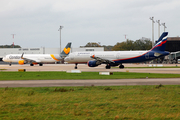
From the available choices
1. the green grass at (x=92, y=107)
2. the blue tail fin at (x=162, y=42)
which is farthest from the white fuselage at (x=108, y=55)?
the green grass at (x=92, y=107)

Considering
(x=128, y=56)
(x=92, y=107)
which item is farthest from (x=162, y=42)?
(x=92, y=107)

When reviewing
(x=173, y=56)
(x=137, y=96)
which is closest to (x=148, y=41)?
(x=173, y=56)

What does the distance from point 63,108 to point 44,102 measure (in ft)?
6.49

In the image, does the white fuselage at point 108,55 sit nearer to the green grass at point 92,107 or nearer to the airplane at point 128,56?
the airplane at point 128,56

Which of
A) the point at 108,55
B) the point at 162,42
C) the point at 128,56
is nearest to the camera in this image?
the point at 162,42

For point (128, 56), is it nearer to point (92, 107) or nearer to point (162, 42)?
point (162, 42)

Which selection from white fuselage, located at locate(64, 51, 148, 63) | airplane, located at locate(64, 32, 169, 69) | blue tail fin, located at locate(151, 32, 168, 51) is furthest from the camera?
white fuselage, located at locate(64, 51, 148, 63)

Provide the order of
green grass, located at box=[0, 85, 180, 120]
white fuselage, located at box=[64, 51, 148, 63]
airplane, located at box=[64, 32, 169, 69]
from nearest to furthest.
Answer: green grass, located at box=[0, 85, 180, 120]
airplane, located at box=[64, 32, 169, 69]
white fuselage, located at box=[64, 51, 148, 63]

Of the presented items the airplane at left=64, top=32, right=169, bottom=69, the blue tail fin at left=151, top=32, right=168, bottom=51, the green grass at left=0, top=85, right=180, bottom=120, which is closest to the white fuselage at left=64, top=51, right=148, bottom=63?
the airplane at left=64, top=32, right=169, bottom=69

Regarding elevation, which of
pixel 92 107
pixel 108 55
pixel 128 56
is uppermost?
pixel 108 55

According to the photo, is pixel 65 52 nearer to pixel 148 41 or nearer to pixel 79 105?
pixel 79 105

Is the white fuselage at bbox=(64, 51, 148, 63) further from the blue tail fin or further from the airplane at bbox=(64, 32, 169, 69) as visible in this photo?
the blue tail fin

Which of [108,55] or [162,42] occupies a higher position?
[162,42]

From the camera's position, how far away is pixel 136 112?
34.5 feet
